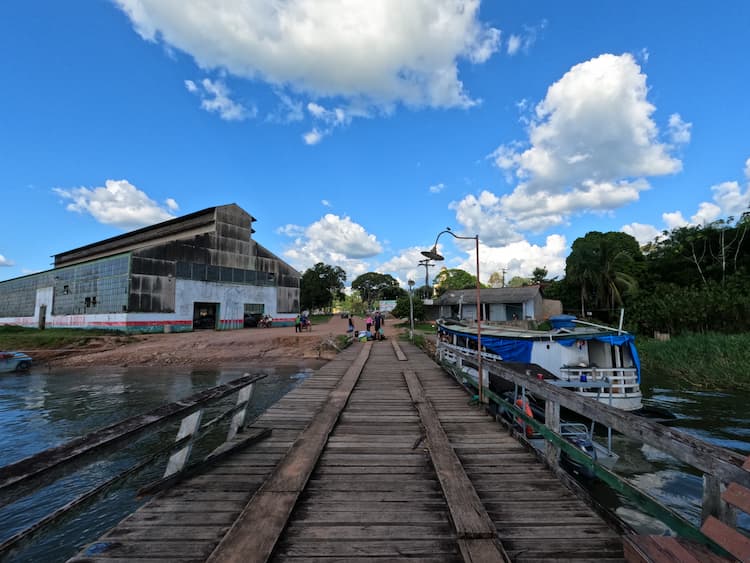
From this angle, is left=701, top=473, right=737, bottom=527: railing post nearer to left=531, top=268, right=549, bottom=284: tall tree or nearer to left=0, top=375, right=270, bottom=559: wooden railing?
left=0, top=375, right=270, bottom=559: wooden railing

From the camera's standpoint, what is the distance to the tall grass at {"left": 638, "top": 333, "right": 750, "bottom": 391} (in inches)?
653

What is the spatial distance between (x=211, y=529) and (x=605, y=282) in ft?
150

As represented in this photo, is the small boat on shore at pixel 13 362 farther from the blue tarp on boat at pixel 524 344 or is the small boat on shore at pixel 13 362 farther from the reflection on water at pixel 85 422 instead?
the blue tarp on boat at pixel 524 344

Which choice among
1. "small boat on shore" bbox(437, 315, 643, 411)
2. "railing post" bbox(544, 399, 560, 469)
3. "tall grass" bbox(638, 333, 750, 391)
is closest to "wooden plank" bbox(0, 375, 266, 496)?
"railing post" bbox(544, 399, 560, 469)

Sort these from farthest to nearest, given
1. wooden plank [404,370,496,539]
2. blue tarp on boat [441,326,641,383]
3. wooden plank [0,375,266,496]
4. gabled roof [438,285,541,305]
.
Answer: gabled roof [438,285,541,305] → blue tarp on boat [441,326,641,383] → wooden plank [404,370,496,539] → wooden plank [0,375,266,496]

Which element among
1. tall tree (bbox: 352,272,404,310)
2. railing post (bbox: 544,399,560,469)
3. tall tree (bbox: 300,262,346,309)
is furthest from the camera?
tall tree (bbox: 352,272,404,310)

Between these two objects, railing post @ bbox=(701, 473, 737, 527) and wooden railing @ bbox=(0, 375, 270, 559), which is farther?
railing post @ bbox=(701, 473, 737, 527)

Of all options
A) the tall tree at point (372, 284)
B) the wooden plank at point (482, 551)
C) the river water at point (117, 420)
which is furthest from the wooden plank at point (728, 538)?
the tall tree at point (372, 284)

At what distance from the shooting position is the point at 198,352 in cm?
2366

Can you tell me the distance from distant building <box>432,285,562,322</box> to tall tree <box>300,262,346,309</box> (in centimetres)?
2591

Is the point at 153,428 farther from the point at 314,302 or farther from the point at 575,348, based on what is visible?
the point at 314,302

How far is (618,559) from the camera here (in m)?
2.56

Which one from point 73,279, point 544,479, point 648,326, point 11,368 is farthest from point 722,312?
point 73,279

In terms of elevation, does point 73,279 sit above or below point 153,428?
above
